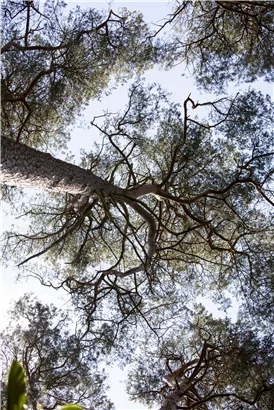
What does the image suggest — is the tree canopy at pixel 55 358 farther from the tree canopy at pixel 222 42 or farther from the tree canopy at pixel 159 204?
the tree canopy at pixel 222 42

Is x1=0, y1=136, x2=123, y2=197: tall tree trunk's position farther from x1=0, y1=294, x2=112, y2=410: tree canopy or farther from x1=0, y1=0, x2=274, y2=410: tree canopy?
x1=0, y1=294, x2=112, y2=410: tree canopy

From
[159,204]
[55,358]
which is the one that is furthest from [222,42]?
[55,358]

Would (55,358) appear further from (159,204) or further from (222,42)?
(222,42)

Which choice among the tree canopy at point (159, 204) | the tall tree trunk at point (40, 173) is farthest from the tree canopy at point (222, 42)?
the tall tree trunk at point (40, 173)

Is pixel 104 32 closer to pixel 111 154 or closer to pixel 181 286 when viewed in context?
pixel 111 154

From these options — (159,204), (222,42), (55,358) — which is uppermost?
(222,42)

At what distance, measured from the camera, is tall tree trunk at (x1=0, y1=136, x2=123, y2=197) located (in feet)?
10.6

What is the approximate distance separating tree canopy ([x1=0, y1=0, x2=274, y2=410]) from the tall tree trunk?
8cm

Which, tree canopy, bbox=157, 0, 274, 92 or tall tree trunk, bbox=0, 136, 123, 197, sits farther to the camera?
tree canopy, bbox=157, 0, 274, 92

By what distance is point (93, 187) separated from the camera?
168 inches

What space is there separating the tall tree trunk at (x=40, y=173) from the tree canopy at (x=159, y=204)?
8cm

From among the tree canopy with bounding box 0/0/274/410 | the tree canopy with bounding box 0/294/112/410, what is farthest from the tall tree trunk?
the tree canopy with bounding box 0/294/112/410

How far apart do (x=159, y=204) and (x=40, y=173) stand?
2.17m

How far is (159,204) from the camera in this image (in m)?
5.46
